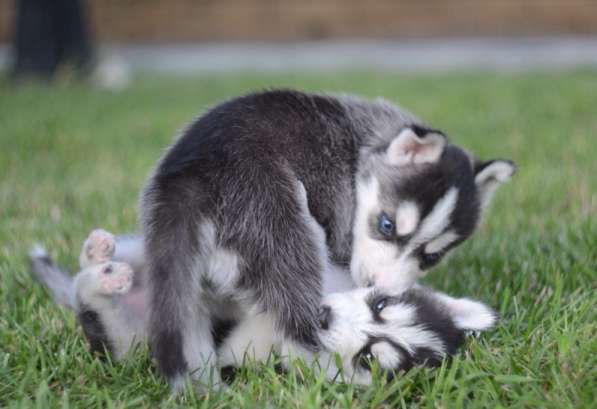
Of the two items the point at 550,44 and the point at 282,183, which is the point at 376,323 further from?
the point at 550,44

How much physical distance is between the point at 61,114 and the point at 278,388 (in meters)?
6.25

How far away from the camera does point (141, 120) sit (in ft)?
25.8

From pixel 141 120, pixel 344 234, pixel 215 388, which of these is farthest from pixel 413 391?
pixel 141 120

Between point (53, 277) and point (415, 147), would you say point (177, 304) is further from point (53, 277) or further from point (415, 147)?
point (415, 147)

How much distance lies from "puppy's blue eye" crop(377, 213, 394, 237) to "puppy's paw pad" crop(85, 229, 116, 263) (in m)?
1.08

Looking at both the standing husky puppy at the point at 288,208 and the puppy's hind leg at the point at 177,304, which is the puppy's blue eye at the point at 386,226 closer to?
the standing husky puppy at the point at 288,208

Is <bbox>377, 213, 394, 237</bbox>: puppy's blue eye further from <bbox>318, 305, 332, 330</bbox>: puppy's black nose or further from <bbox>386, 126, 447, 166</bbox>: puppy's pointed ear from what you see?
<bbox>318, 305, 332, 330</bbox>: puppy's black nose

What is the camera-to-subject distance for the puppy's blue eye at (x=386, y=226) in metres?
3.03

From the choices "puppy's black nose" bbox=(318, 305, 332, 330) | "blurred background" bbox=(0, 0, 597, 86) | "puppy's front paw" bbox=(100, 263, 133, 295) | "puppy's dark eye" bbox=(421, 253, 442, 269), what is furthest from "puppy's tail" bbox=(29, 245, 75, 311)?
"blurred background" bbox=(0, 0, 597, 86)

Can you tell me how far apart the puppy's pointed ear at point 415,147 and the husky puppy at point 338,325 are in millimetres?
593

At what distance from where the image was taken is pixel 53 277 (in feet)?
10.7

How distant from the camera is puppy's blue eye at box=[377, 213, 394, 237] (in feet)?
9.95

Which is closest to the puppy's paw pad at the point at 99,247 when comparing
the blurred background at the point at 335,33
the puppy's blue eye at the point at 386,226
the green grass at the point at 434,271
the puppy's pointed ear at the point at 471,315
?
the green grass at the point at 434,271

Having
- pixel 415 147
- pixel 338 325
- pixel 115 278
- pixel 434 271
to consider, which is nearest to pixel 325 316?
pixel 338 325
